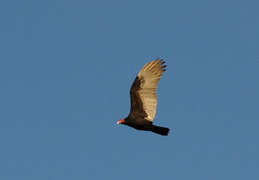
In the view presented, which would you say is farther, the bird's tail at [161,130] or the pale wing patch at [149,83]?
the pale wing patch at [149,83]

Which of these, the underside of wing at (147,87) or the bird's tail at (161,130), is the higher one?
the underside of wing at (147,87)

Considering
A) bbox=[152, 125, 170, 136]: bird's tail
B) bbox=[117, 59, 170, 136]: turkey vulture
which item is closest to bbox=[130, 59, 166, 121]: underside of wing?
bbox=[117, 59, 170, 136]: turkey vulture

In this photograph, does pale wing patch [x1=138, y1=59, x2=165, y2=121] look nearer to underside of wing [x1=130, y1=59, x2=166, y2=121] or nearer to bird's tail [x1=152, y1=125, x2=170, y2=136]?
underside of wing [x1=130, y1=59, x2=166, y2=121]

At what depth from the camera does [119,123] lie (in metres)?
20.3

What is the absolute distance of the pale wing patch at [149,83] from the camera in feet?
63.9

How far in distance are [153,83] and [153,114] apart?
5.11ft

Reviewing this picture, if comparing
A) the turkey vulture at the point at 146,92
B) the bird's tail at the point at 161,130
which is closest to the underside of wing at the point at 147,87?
→ the turkey vulture at the point at 146,92

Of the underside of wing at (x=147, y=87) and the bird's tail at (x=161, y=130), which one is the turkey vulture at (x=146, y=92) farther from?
the bird's tail at (x=161, y=130)

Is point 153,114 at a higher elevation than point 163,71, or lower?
lower

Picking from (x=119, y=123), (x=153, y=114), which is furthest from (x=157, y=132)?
(x=119, y=123)

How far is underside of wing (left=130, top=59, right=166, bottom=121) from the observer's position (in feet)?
63.9

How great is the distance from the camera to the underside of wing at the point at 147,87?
19.5 meters

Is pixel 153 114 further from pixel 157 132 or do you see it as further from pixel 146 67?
pixel 146 67

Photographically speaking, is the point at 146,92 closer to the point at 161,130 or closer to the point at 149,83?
the point at 149,83
